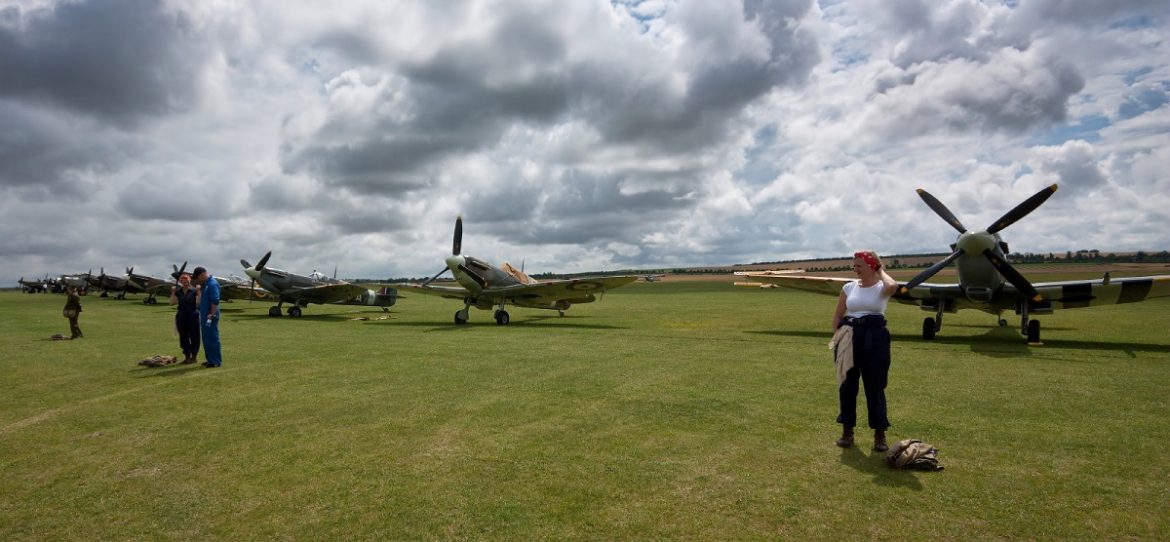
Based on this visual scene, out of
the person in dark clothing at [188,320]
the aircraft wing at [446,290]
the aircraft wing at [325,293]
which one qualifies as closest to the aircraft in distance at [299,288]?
the aircraft wing at [325,293]

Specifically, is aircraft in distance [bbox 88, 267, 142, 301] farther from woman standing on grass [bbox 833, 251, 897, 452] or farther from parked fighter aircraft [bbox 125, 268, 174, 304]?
woman standing on grass [bbox 833, 251, 897, 452]

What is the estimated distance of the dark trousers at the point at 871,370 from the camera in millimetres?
4723

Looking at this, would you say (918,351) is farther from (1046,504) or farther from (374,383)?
(374,383)

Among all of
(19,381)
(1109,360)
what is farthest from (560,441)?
(1109,360)

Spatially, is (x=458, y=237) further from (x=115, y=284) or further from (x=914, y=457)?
(x=115, y=284)

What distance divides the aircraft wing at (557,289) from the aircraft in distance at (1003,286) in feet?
30.7

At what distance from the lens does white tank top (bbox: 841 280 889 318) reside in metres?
4.68

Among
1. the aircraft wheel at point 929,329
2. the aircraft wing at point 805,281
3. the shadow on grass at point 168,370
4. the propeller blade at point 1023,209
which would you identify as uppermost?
the propeller blade at point 1023,209

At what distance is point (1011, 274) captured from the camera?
1290 cm

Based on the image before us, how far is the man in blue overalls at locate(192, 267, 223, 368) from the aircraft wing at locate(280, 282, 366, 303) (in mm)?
17319

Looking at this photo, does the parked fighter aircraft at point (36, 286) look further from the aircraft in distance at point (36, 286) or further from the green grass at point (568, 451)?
the green grass at point (568, 451)

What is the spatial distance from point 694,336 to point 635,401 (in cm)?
831

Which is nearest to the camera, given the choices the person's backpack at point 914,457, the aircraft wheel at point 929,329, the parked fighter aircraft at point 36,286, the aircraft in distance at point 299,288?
the person's backpack at point 914,457

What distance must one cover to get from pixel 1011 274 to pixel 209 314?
1692cm
